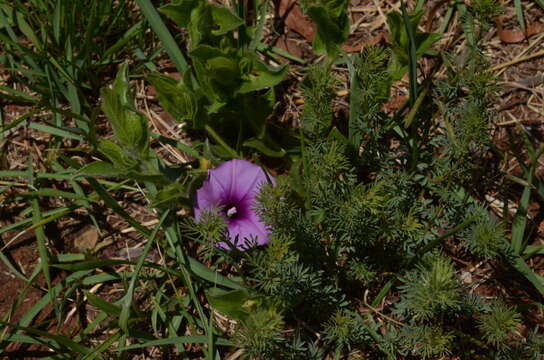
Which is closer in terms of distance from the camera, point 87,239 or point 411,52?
point 411,52

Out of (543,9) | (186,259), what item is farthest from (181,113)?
(543,9)

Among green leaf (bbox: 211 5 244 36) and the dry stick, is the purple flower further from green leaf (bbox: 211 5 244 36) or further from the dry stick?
the dry stick

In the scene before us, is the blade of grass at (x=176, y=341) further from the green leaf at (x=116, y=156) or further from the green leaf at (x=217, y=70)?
the green leaf at (x=217, y=70)

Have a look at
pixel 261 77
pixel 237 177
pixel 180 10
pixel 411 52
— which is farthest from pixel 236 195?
pixel 411 52

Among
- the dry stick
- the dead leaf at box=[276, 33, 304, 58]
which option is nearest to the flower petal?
the dead leaf at box=[276, 33, 304, 58]

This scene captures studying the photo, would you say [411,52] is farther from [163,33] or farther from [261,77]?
[163,33]

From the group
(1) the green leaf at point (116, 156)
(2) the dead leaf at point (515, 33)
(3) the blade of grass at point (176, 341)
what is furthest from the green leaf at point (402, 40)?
(3) the blade of grass at point (176, 341)
